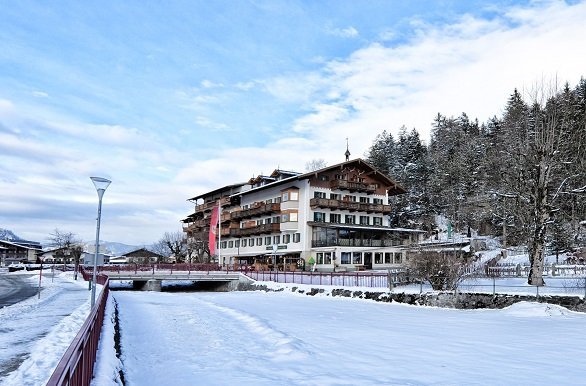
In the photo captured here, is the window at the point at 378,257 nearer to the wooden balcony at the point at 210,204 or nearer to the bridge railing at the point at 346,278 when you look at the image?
the bridge railing at the point at 346,278

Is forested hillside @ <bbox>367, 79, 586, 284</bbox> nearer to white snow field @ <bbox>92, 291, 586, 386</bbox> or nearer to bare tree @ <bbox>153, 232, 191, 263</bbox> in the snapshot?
white snow field @ <bbox>92, 291, 586, 386</bbox>

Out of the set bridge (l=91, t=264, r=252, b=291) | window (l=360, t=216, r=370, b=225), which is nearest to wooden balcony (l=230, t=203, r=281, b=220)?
window (l=360, t=216, r=370, b=225)

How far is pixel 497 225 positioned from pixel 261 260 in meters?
36.2

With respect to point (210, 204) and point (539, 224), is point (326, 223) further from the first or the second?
point (539, 224)

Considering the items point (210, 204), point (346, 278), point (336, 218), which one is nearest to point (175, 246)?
point (210, 204)

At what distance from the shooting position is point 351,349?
1243cm

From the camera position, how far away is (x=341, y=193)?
66.9 meters

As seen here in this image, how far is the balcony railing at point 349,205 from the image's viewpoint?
61.9 metres

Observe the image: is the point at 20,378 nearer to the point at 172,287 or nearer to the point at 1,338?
the point at 1,338

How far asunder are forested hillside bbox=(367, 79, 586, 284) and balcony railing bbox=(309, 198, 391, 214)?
46.9ft

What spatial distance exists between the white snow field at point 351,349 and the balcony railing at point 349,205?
41194 millimetres

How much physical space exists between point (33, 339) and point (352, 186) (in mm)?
54291

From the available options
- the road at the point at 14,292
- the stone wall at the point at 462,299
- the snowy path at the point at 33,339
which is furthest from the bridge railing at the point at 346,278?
the road at the point at 14,292

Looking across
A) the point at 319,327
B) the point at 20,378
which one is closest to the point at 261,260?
the point at 319,327
